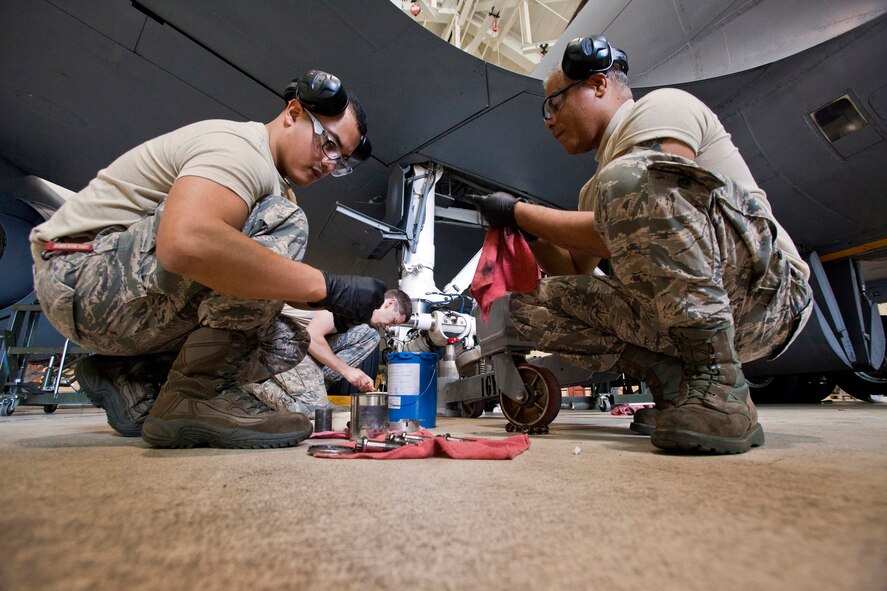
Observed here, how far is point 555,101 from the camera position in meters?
1.48

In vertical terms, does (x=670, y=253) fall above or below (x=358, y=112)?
below

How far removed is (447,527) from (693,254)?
92 centimetres

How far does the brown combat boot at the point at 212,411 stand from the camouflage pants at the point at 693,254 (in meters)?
1.01

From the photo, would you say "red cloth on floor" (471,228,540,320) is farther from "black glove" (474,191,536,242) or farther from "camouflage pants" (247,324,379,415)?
"camouflage pants" (247,324,379,415)

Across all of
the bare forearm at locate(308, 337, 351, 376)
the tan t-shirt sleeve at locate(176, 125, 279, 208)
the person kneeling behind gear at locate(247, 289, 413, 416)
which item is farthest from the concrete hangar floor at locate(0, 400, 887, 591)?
the bare forearm at locate(308, 337, 351, 376)

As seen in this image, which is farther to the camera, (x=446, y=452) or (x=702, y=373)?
(x=702, y=373)

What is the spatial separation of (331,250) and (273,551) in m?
4.70

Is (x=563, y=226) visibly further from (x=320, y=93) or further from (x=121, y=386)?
(x=121, y=386)

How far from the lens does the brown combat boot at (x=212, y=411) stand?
3.22 feet

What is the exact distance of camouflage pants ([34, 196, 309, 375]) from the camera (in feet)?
3.40

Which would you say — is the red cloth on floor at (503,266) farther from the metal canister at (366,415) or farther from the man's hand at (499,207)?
the metal canister at (366,415)

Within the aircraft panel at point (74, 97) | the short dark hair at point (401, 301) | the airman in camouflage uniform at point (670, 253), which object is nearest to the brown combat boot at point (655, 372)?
the airman in camouflage uniform at point (670, 253)

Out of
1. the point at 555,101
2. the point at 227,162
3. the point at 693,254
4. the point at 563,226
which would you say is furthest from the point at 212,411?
the point at 555,101

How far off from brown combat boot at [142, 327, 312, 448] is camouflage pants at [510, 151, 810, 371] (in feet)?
3.32
